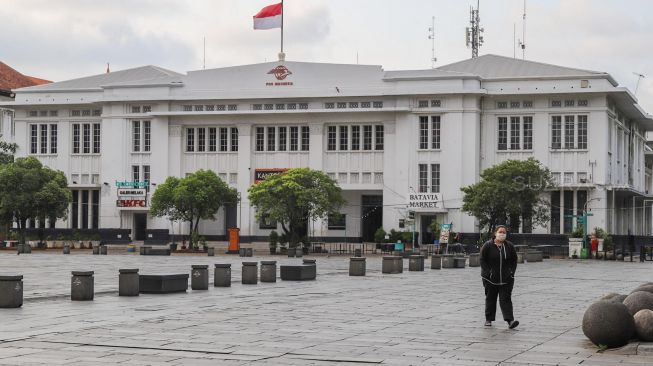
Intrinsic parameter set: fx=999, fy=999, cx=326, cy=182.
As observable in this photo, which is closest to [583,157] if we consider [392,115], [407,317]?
[392,115]

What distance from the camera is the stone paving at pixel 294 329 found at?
1295 cm

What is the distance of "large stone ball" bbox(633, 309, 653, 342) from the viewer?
46.5ft

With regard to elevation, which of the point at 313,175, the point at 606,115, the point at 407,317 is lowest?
the point at 407,317

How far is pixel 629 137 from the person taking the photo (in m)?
88.4

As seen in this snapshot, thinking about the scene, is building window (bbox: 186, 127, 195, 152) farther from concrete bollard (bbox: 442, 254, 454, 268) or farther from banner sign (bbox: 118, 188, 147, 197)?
concrete bollard (bbox: 442, 254, 454, 268)

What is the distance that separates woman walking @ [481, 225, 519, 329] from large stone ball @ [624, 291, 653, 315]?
7.25 ft

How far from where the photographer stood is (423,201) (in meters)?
75.6

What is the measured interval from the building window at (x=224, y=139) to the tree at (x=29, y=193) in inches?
627

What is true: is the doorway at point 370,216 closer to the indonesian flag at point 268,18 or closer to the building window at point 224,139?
the building window at point 224,139

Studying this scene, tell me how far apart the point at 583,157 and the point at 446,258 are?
34.7 metres

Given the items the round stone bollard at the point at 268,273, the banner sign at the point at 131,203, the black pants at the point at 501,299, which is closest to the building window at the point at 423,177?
the banner sign at the point at 131,203

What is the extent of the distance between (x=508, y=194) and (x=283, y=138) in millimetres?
23736

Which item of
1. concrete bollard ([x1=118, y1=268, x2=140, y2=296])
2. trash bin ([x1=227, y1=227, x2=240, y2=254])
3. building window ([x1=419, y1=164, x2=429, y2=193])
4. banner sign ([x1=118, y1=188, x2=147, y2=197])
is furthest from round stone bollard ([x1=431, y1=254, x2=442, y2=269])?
banner sign ([x1=118, y1=188, x2=147, y2=197])

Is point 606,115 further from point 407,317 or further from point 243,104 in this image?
point 407,317
